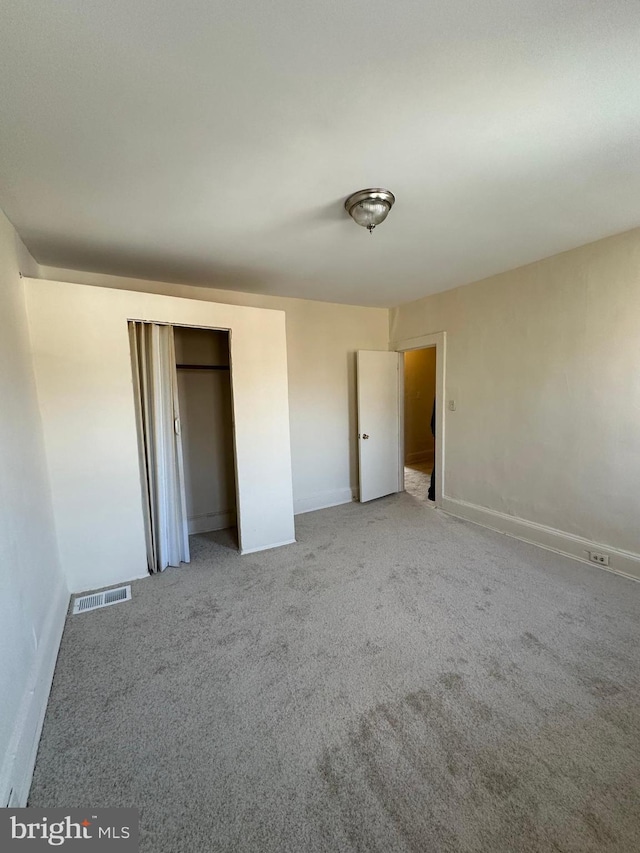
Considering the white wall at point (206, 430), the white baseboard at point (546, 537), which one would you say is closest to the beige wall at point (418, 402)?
the white baseboard at point (546, 537)

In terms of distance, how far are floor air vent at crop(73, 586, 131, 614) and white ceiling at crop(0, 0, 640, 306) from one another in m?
2.50

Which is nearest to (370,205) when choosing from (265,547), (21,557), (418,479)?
(21,557)

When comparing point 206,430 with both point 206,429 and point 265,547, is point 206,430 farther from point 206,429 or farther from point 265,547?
point 265,547

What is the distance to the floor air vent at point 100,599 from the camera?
7.73 ft

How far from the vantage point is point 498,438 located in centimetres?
344

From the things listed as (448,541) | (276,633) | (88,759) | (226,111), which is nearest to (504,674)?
(276,633)

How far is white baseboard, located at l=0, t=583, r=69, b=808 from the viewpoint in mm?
1142

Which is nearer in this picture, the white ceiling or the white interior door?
the white ceiling

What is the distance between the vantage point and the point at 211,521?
3768 millimetres

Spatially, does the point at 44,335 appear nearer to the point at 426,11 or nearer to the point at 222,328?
the point at 222,328

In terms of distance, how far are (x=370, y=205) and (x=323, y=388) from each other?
2521 mm

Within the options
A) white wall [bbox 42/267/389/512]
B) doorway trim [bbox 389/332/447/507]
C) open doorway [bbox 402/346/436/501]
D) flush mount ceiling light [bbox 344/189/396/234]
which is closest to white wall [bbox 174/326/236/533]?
white wall [bbox 42/267/389/512]

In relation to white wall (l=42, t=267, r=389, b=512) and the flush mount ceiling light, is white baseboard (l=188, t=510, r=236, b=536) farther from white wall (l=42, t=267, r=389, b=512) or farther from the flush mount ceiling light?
the flush mount ceiling light

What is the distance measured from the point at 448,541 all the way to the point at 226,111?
11.1ft
